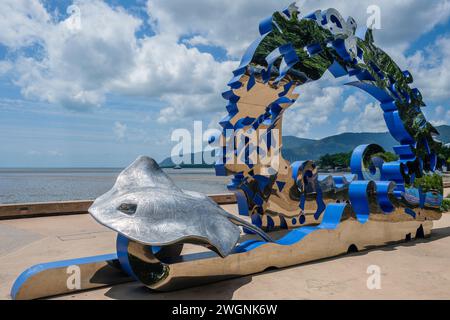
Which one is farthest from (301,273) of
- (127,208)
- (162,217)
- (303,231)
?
(127,208)

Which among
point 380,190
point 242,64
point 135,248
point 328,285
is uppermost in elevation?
point 242,64

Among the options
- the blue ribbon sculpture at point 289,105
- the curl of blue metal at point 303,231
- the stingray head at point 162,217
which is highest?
the blue ribbon sculpture at point 289,105

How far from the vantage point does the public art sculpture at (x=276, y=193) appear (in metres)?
4.12

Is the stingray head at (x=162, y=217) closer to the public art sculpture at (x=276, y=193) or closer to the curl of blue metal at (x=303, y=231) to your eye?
the public art sculpture at (x=276, y=193)

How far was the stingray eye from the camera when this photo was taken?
3956 millimetres

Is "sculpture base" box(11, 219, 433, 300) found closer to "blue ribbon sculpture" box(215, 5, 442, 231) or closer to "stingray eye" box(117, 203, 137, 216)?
"stingray eye" box(117, 203, 137, 216)

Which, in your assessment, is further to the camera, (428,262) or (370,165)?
(370,165)

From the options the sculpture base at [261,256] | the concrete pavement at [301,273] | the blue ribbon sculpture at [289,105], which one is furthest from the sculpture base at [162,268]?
the blue ribbon sculpture at [289,105]

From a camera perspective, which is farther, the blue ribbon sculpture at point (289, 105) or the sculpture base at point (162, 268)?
the blue ribbon sculpture at point (289, 105)

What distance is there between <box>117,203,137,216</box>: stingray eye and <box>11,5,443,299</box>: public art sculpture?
10mm

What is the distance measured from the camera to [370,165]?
8094 millimetres
